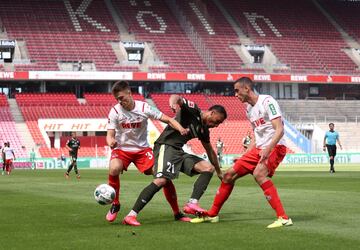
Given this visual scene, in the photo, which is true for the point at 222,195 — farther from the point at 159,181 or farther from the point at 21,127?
the point at 21,127

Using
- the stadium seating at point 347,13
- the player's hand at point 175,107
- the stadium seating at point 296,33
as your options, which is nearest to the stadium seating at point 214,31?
the stadium seating at point 296,33

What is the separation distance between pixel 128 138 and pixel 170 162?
94 centimetres

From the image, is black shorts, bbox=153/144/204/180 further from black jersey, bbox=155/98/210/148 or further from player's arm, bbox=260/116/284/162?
player's arm, bbox=260/116/284/162

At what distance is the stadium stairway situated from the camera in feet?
181

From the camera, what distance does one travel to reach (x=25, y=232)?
34.0 ft

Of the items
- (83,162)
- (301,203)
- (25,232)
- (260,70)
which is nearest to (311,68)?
(260,70)

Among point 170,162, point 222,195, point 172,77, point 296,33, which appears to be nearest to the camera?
point 170,162

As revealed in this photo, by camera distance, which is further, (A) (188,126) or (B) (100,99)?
(B) (100,99)

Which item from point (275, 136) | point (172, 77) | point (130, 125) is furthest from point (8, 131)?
point (275, 136)

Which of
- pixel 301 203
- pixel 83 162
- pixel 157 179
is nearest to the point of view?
pixel 157 179

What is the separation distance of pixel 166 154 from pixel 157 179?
0.41 metres

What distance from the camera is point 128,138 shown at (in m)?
11.8

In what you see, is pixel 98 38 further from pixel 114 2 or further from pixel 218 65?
pixel 218 65

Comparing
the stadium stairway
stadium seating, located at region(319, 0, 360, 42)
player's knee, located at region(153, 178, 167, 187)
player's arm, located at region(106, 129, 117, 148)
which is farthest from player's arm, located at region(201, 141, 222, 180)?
stadium seating, located at region(319, 0, 360, 42)
